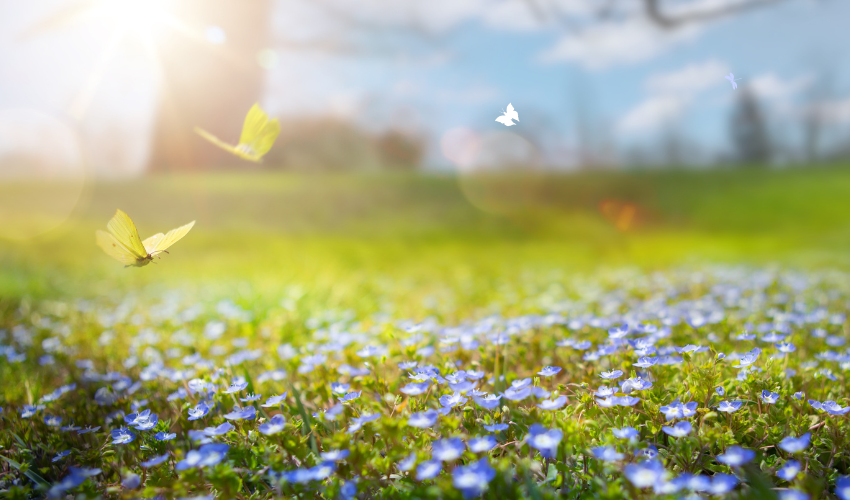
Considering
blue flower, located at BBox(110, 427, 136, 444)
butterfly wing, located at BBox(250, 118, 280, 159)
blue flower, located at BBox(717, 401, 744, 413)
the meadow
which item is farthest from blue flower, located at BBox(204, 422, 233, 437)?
blue flower, located at BBox(717, 401, 744, 413)

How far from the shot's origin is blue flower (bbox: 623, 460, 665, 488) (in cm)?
138

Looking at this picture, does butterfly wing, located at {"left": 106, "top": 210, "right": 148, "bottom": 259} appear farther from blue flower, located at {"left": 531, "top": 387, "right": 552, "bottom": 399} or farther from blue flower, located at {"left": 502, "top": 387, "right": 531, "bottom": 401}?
blue flower, located at {"left": 531, "top": 387, "right": 552, "bottom": 399}

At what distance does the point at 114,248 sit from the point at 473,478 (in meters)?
1.29

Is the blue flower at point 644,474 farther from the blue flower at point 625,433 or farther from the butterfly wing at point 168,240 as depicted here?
the butterfly wing at point 168,240

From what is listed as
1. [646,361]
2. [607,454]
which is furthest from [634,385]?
[607,454]

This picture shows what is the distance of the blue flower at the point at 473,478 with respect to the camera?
4.37ft

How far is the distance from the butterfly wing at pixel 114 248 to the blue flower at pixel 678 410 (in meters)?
1.84

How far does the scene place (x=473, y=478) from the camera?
1.35 meters

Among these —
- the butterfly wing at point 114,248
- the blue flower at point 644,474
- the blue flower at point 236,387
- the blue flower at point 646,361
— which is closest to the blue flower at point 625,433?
the blue flower at point 644,474

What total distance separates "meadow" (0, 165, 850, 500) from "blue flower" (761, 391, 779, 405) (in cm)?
2

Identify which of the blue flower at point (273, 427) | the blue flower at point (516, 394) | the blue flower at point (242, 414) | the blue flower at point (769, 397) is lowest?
the blue flower at point (242, 414)

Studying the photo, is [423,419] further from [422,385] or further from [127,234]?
[127,234]

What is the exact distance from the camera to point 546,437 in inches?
61.6

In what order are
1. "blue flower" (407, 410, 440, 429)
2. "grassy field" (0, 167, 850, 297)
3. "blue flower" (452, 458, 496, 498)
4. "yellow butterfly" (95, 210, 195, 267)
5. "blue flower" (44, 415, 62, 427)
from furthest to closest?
"grassy field" (0, 167, 850, 297) < "blue flower" (44, 415, 62, 427) < "blue flower" (407, 410, 440, 429) < "yellow butterfly" (95, 210, 195, 267) < "blue flower" (452, 458, 496, 498)
